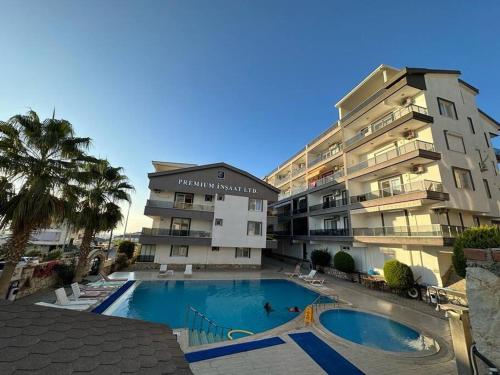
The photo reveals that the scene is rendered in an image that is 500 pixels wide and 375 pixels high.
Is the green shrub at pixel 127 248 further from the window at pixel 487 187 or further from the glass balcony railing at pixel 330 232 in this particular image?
the window at pixel 487 187

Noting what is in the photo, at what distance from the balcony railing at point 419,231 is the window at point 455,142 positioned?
21.3ft

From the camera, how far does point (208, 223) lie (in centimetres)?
2669

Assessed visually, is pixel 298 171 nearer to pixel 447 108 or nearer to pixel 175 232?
pixel 447 108

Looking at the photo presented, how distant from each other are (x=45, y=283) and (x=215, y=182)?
17.1m

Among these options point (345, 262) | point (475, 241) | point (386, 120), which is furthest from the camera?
point (345, 262)

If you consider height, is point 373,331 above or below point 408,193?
below

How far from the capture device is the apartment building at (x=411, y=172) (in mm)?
16344

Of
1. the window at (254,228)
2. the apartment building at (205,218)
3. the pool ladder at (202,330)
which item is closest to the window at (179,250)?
the apartment building at (205,218)

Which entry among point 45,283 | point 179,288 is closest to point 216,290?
point 179,288

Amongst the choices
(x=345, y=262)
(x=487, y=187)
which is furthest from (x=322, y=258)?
(x=487, y=187)

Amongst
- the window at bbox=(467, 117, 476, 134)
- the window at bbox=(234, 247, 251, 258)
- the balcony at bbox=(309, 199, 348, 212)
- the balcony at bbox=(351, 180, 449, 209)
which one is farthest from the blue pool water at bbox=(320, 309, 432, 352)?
the window at bbox=(467, 117, 476, 134)

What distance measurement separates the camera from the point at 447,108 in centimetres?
1947

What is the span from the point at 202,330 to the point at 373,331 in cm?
841

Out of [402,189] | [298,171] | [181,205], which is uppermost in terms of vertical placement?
[298,171]
